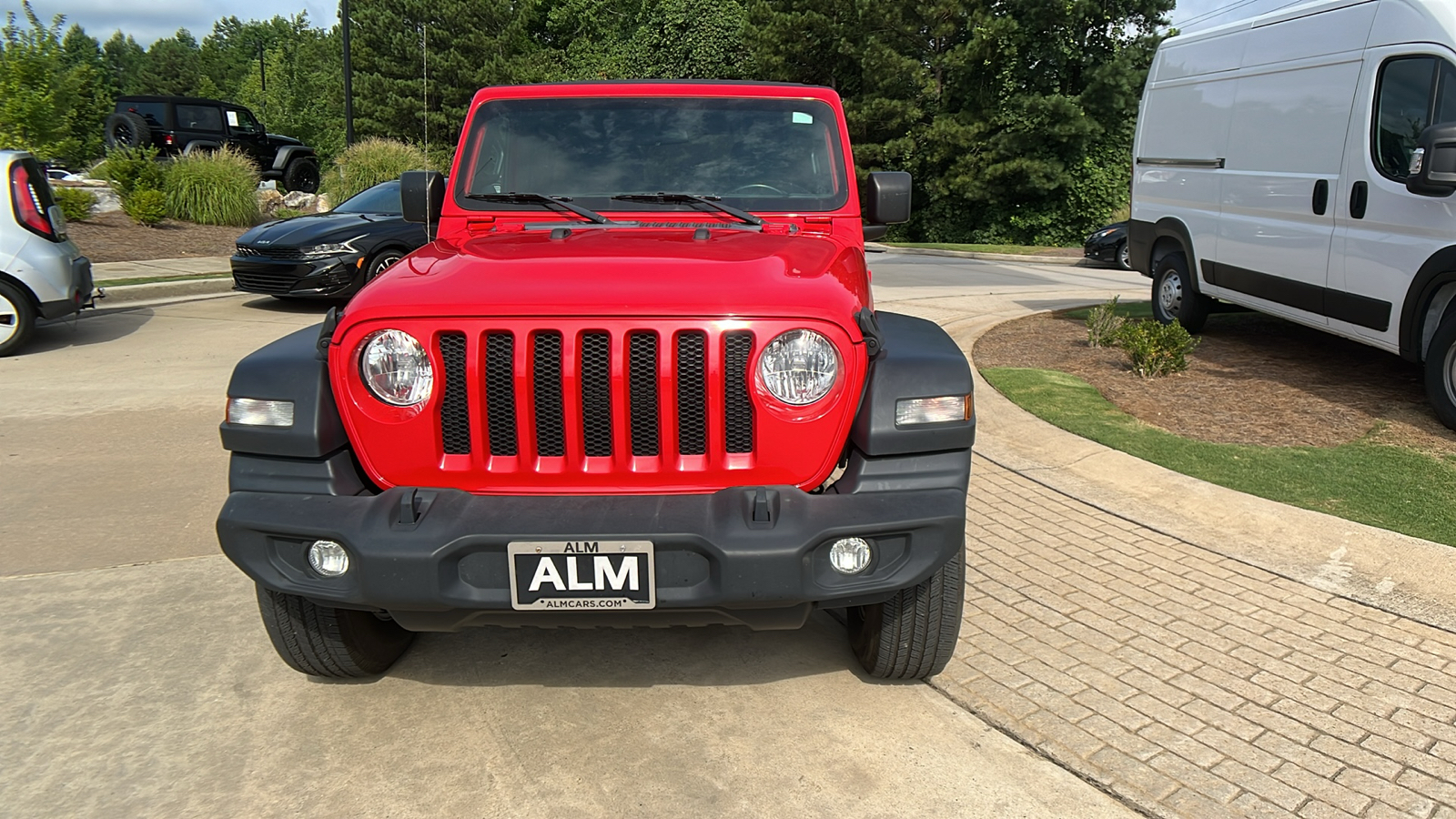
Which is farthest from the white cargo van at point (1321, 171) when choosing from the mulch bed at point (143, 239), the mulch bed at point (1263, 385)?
the mulch bed at point (143, 239)

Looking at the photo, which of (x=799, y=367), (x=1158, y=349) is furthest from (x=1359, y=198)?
(x=799, y=367)

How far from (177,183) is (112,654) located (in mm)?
16804

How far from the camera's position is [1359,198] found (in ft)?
22.4

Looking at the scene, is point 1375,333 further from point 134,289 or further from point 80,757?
point 134,289

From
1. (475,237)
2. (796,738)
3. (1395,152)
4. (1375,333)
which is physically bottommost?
(796,738)

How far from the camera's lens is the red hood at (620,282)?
2.85m

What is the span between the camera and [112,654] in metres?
3.65

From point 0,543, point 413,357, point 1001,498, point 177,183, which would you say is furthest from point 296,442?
point 177,183

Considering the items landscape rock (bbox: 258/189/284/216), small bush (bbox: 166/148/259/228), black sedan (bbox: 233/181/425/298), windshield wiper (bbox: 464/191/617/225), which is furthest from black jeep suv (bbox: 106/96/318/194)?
windshield wiper (bbox: 464/191/617/225)

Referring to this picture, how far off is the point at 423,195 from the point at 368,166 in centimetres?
1823

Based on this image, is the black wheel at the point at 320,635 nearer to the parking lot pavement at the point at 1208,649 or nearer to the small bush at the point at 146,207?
the parking lot pavement at the point at 1208,649

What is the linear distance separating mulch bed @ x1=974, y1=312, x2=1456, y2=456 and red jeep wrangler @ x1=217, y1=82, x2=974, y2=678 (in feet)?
13.8

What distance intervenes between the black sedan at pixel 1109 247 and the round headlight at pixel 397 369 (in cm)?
1940

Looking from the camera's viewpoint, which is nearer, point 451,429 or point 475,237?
point 451,429
